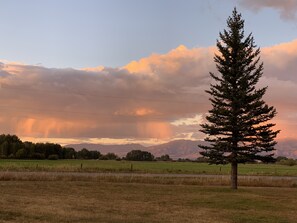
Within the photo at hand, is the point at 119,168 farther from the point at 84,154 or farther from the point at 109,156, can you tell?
the point at 84,154

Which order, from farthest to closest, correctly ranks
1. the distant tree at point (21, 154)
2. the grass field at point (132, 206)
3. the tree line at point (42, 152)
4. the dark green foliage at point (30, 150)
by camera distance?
the tree line at point (42, 152)
the dark green foliage at point (30, 150)
the distant tree at point (21, 154)
the grass field at point (132, 206)

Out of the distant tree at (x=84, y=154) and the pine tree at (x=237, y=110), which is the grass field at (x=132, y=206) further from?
the distant tree at (x=84, y=154)

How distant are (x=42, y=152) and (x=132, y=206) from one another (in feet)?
321

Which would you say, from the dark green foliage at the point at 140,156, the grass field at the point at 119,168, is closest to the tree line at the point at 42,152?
the dark green foliage at the point at 140,156

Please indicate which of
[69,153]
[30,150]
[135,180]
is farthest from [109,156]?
[135,180]

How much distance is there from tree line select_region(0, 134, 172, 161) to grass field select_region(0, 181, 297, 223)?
7987 centimetres

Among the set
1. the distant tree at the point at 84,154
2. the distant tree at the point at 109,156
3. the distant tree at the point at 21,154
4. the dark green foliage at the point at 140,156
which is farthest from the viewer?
the dark green foliage at the point at 140,156

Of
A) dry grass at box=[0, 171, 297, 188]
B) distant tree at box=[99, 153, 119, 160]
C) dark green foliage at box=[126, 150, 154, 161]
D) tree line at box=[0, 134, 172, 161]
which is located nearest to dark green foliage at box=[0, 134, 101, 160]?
tree line at box=[0, 134, 172, 161]

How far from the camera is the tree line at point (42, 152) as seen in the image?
103 meters

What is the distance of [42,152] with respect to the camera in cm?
11269

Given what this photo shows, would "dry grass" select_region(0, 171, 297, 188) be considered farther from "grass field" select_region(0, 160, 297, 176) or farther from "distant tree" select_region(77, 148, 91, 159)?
"distant tree" select_region(77, 148, 91, 159)

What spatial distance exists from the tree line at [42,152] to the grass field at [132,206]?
79.9 m

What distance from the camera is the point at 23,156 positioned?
4040 inches

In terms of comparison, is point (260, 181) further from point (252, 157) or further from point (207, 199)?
point (207, 199)
